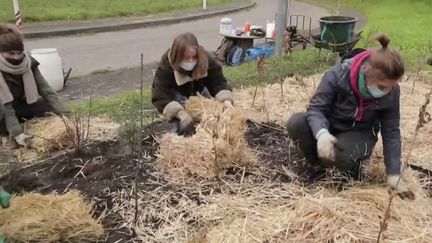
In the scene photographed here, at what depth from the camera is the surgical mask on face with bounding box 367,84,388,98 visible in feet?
8.96

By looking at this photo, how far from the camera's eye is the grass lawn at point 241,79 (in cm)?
468

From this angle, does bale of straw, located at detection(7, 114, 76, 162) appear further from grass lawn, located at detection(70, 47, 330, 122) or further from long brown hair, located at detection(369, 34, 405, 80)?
long brown hair, located at detection(369, 34, 405, 80)

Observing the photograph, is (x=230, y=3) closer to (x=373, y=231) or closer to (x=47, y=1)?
(x=47, y=1)

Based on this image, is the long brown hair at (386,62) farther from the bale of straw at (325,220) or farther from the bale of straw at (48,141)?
the bale of straw at (48,141)

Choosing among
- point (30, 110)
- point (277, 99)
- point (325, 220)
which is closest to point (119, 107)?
point (30, 110)

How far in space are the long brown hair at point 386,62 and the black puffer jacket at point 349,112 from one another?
27cm

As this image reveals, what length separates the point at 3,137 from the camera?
3910 mm

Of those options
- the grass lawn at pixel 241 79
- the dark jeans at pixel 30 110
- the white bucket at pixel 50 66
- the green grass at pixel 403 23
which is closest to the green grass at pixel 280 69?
the grass lawn at pixel 241 79

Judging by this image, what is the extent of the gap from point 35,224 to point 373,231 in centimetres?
160

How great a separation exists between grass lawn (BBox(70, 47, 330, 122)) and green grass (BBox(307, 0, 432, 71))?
1.01m

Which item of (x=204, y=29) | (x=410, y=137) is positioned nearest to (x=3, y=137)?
(x=410, y=137)

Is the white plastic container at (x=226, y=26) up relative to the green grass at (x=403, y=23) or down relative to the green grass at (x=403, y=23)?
up

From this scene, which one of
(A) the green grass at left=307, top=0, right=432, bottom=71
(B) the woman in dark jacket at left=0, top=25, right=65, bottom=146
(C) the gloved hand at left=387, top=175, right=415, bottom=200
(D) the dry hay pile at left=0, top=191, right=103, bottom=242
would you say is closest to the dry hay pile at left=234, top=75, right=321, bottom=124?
(C) the gloved hand at left=387, top=175, right=415, bottom=200

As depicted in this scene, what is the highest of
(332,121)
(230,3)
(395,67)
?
(395,67)
